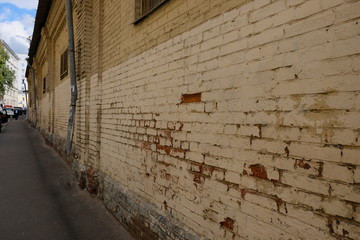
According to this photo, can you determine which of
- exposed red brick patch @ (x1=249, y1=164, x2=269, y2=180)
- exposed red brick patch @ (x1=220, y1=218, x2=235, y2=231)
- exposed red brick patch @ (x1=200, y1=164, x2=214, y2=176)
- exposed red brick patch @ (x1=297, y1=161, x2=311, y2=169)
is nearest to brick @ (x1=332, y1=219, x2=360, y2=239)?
exposed red brick patch @ (x1=297, y1=161, x2=311, y2=169)

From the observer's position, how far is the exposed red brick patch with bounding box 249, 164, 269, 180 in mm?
1842

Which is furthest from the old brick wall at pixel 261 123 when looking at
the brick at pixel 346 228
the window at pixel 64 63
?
the window at pixel 64 63

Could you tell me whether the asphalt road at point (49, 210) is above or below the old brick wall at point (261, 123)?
below

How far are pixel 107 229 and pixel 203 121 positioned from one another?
7.55 feet

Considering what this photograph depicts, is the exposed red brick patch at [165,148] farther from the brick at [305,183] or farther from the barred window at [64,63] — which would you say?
the barred window at [64,63]

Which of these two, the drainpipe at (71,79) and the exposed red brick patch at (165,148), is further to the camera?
the drainpipe at (71,79)

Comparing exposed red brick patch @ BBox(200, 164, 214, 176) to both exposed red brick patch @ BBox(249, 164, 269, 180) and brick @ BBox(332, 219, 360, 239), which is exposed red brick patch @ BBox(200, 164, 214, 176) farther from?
brick @ BBox(332, 219, 360, 239)

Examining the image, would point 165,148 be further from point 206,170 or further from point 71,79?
point 71,79

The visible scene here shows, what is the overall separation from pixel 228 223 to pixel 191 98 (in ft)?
3.64

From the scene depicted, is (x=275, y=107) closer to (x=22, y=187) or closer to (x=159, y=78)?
(x=159, y=78)

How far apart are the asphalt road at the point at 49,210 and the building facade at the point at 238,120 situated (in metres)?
0.38

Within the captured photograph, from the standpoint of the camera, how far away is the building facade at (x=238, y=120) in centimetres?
146

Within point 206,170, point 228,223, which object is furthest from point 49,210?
point 228,223

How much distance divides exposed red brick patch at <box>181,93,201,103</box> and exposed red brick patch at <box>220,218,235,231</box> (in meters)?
1.01
